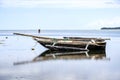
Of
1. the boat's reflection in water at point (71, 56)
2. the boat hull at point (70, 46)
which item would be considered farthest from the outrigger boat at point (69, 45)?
the boat's reflection in water at point (71, 56)

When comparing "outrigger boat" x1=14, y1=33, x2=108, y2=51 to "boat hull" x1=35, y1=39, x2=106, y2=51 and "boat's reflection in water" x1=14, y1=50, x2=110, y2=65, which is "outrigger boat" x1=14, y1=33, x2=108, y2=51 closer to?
"boat hull" x1=35, y1=39, x2=106, y2=51

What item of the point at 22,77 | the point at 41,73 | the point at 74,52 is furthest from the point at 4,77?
the point at 74,52

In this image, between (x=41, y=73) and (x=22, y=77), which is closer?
(x=22, y=77)

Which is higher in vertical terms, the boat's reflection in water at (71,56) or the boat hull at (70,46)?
the boat hull at (70,46)

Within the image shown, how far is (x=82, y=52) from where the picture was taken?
40.9m

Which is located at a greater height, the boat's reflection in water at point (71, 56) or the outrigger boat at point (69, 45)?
the outrigger boat at point (69, 45)

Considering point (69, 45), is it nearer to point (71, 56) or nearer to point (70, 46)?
point (70, 46)

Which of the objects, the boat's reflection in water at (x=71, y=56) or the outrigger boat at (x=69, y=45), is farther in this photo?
the outrigger boat at (x=69, y=45)

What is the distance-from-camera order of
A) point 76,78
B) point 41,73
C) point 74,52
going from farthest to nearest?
point 74,52, point 41,73, point 76,78

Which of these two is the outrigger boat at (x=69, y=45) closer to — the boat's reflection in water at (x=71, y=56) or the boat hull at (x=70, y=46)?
the boat hull at (x=70, y=46)

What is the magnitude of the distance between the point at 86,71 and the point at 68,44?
17597 mm

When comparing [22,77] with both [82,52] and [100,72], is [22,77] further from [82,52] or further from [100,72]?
[82,52]

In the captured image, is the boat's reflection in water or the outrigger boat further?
the outrigger boat

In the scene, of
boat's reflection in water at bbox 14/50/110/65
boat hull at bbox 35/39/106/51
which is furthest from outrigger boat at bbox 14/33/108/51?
boat's reflection in water at bbox 14/50/110/65
